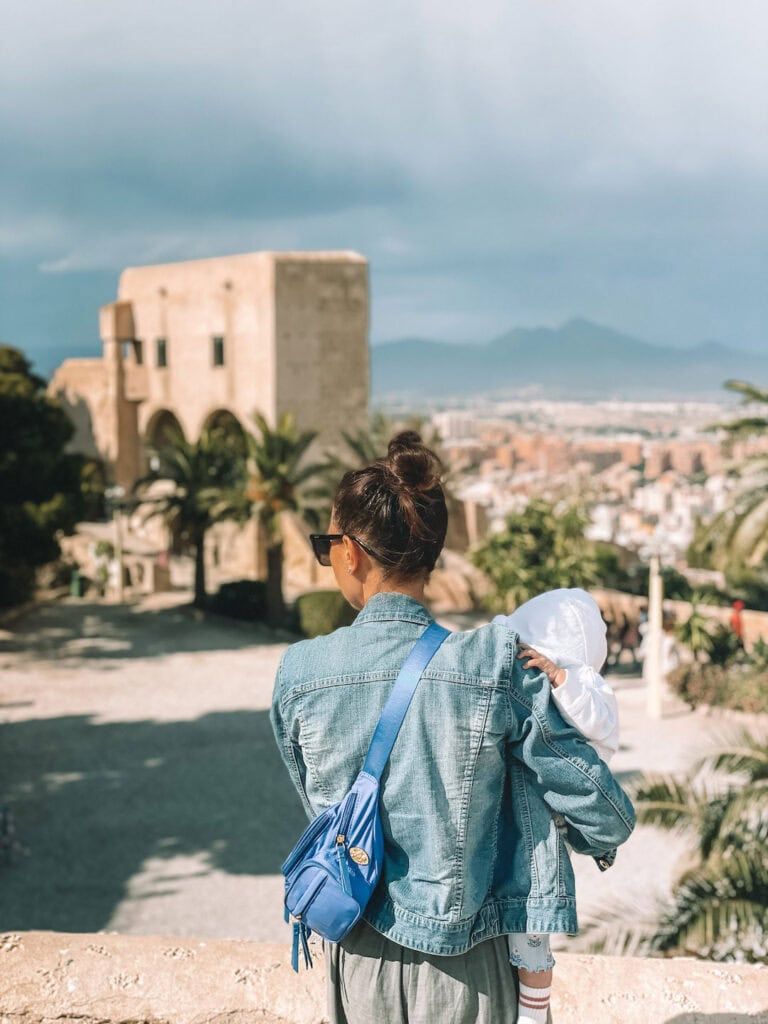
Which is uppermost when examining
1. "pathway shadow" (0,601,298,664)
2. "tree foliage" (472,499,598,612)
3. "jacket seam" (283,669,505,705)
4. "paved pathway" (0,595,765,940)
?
"jacket seam" (283,669,505,705)

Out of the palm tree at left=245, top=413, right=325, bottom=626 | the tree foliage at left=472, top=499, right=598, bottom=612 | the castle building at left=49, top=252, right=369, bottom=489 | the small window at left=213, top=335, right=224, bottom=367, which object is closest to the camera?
the tree foliage at left=472, top=499, right=598, bottom=612

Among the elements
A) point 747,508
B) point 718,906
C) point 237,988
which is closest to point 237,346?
point 747,508

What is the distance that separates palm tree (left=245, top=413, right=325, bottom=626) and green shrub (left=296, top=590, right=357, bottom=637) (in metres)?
0.80

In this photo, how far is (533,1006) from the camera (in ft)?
6.40

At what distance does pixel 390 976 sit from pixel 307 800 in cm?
34

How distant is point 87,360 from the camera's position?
3991 centimetres

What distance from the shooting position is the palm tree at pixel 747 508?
14430 millimetres

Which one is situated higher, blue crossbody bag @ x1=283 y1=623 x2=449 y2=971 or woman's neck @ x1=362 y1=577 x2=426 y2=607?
woman's neck @ x1=362 y1=577 x2=426 y2=607

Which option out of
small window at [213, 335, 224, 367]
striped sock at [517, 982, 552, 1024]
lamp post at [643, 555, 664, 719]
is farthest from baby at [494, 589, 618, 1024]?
small window at [213, 335, 224, 367]

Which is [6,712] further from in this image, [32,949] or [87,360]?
[87,360]

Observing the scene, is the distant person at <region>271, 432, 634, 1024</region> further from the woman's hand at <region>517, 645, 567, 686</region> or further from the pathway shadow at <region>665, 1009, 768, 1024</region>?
the pathway shadow at <region>665, 1009, 768, 1024</region>

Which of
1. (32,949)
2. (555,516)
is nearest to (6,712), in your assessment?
(555,516)

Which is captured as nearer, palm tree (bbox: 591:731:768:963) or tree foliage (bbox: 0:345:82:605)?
palm tree (bbox: 591:731:768:963)

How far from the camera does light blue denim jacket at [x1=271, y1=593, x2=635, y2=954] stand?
185 cm
